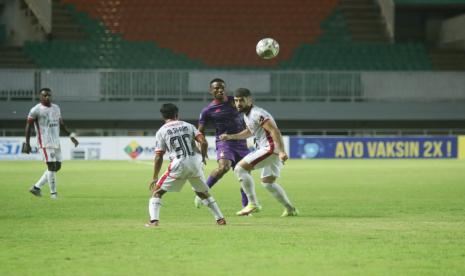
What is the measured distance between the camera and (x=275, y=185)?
46.5 feet

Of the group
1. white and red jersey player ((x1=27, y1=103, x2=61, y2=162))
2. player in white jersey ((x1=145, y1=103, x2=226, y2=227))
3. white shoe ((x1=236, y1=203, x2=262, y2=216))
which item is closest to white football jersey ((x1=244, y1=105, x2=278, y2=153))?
white shoe ((x1=236, y1=203, x2=262, y2=216))

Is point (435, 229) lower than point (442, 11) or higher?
lower

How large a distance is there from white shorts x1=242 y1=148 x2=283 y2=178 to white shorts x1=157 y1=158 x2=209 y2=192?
1.86 m

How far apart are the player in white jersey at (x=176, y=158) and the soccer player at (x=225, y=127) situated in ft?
9.94

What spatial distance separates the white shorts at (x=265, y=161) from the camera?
46.0ft

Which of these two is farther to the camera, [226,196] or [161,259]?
[226,196]

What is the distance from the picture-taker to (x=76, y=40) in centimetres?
4275

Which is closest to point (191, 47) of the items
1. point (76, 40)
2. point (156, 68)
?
point (156, 68)

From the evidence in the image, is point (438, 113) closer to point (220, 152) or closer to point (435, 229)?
point (220, 152)

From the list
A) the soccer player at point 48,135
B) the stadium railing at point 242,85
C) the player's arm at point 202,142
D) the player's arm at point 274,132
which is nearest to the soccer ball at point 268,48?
the soccer player at point 48,135

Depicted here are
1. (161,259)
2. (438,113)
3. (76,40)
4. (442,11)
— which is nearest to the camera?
(161,259)

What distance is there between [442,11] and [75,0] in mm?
19474

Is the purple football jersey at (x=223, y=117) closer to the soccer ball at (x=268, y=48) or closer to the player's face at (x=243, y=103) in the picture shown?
the player's face at (x=243, y=103)

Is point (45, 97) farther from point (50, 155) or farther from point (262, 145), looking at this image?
point (262, 145)
